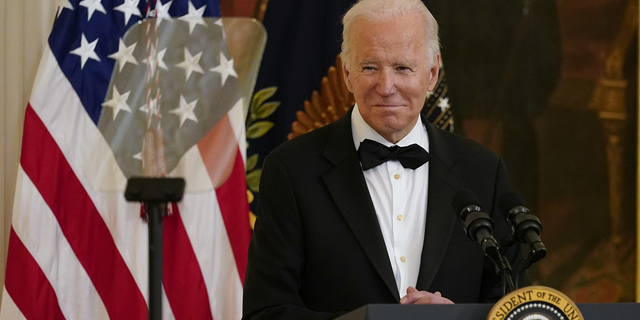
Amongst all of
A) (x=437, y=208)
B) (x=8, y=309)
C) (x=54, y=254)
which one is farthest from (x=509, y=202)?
(x=8, y=309)

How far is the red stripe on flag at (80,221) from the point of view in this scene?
133 inches

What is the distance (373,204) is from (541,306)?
0.82 meters

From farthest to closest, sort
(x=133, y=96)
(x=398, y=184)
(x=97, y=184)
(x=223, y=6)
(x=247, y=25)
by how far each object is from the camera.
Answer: (x=223, y=6), (x=247, y=25), (x=97, y=184), (x=398, y=184), (x=133, y=96)

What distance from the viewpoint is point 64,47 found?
341cm

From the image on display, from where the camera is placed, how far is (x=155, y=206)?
1.40 m

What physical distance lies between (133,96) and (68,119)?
59.6 inches

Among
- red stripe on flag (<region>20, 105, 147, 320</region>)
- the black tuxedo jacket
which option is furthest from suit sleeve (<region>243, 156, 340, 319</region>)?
red stripe on flag (<region>20, 105, 147, 320</region>)

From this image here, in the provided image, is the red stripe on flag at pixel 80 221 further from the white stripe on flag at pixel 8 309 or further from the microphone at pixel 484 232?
the microphone at pixel 484 232

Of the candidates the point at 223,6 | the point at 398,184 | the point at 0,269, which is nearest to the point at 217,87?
the point at 398,184

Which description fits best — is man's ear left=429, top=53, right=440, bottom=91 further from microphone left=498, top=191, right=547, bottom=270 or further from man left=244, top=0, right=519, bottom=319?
microphone left=498, top=191, right=547, bottom=270

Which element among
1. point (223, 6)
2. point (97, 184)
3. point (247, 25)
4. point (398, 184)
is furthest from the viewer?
point (223, 6)

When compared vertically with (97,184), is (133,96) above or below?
above

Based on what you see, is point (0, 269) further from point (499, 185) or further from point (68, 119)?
point (499, 185)

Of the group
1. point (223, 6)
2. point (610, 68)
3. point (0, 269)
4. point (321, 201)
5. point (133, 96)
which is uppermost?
point (223, 6)
